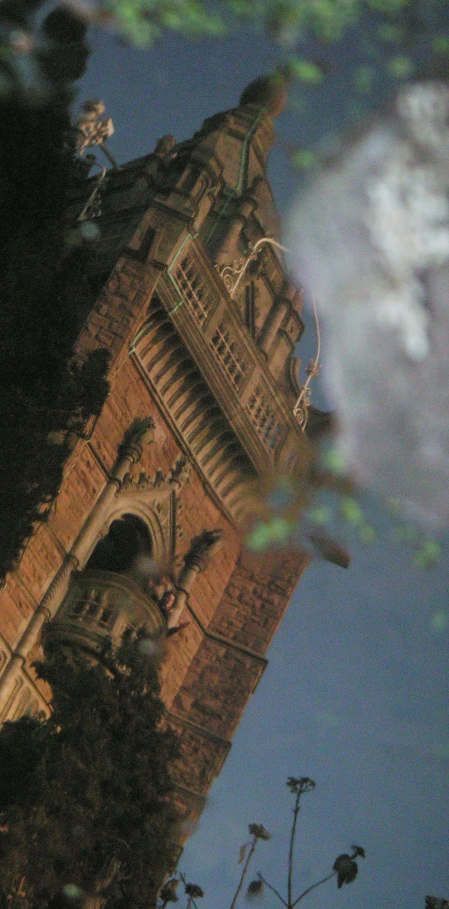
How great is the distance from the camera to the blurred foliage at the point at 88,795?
620 inches

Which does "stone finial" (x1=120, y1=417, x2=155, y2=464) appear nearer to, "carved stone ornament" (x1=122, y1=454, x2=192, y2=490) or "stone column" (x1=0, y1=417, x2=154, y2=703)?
"stone column" (x1=0, y1=417, x2=154, y2=703)

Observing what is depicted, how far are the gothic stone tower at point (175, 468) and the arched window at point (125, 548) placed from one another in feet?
0.13

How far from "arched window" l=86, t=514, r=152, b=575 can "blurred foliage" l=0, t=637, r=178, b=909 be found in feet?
18.5

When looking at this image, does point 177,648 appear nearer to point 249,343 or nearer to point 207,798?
point 207,798

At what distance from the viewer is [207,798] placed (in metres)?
23.0

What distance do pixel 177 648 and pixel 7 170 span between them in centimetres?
963

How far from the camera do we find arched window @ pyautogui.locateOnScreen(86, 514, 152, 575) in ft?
78.3

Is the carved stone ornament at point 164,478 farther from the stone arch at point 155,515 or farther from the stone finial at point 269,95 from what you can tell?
the stone finial at point 269,95

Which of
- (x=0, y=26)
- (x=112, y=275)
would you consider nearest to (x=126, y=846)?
(x=112, y=275)

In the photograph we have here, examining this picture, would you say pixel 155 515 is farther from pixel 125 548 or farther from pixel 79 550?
pixel 79 550

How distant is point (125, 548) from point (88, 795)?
8.57 m

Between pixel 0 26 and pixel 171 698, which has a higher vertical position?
pixel 0 26

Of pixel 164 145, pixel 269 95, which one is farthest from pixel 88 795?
pixel 269 95

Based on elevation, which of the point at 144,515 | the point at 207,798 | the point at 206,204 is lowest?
the point at 207,798
